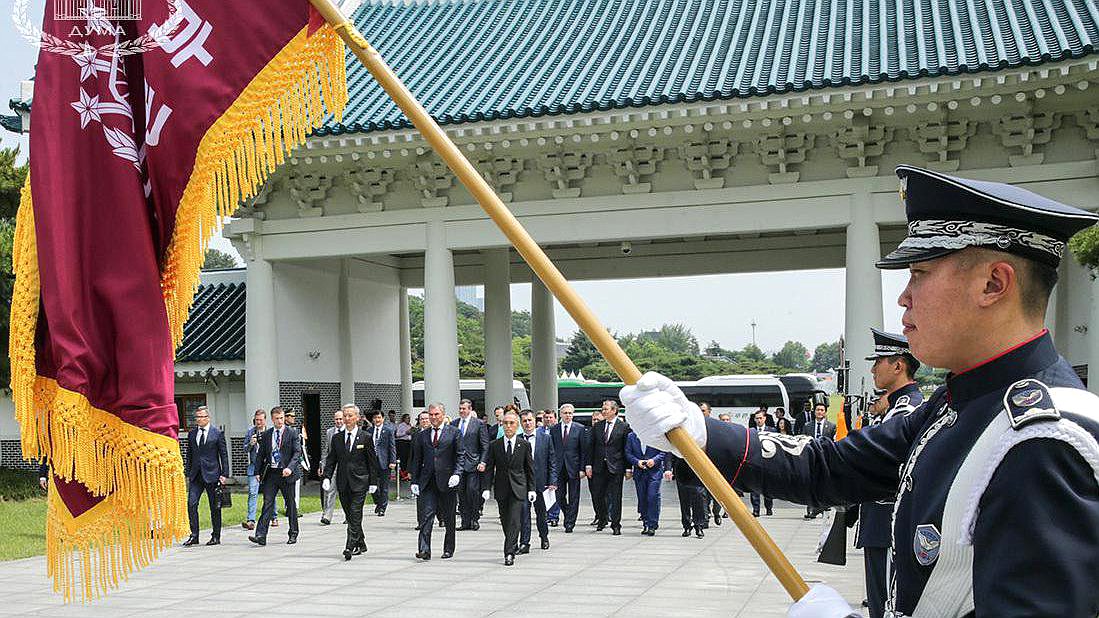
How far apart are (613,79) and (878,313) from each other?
530cm

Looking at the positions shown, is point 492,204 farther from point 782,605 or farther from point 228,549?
point 228,549

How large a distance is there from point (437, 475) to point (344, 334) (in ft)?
28.3

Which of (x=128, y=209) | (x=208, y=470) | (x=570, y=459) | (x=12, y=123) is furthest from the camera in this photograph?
(x=12, y=123)

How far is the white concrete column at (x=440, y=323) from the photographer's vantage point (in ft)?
57.7

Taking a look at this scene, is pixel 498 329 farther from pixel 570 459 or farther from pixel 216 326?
pixel 570 459

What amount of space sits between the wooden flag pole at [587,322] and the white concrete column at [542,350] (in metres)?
19.8

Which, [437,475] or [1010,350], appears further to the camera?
[437,475]

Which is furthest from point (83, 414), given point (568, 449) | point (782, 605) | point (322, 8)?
point (568, 449)

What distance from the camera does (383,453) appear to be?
16.8 m

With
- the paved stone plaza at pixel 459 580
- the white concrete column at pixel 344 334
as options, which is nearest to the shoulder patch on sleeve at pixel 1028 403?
the paved stone plaza at pixel 459 580

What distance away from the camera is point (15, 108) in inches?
669

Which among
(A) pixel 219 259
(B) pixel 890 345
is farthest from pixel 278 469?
(A) pixel 219 259

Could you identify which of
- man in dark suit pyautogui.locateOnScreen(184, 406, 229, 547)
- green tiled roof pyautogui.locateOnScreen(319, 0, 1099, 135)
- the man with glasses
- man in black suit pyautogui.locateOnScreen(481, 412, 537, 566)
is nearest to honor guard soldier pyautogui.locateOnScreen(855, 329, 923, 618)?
man in black suit pyautogui.locateOnScreen(481, 412, 537, 566)

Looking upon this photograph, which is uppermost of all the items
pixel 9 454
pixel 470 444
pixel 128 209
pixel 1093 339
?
pixel 128 209
